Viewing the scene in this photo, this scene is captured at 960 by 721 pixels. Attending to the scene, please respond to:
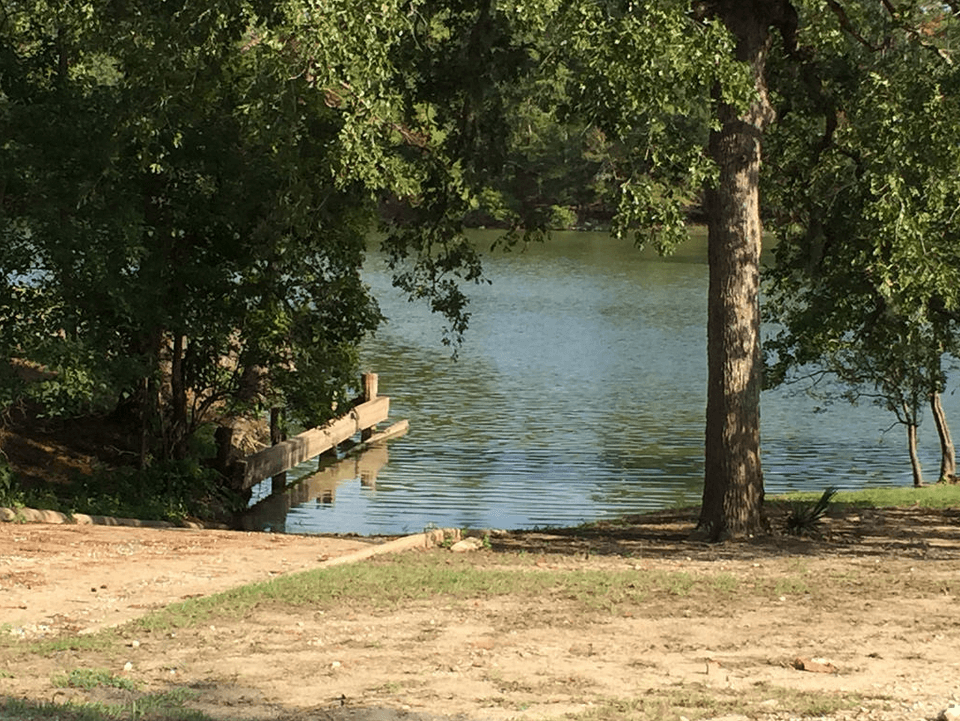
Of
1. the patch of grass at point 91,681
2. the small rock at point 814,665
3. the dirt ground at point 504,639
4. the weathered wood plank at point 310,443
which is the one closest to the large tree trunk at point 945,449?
the weathered wood plank at point 310,443

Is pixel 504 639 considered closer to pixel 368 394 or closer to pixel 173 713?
pixel 173 713

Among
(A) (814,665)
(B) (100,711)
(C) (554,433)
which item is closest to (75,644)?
(B) (100,711)

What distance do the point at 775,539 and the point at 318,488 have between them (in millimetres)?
13725

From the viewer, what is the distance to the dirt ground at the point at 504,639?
795 centimetres

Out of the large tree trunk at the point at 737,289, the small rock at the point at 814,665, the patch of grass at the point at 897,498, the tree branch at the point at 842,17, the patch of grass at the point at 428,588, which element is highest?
the tree branch at the point at 842,17

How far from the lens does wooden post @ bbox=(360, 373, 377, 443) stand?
31.5 m

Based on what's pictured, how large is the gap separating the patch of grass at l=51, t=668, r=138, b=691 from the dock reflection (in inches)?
568

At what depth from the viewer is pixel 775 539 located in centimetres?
1541

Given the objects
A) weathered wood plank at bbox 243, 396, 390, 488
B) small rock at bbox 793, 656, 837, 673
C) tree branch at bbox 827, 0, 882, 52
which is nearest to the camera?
small rock at bbox 793, 656, 837, 673

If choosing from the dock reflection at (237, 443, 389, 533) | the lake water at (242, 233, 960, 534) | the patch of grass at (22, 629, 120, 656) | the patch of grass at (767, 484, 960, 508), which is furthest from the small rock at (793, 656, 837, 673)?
the dock reflection at (237, 443, 389, 533)

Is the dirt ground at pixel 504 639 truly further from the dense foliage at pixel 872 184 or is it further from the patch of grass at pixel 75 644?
the dense foliage at pixel 872 184

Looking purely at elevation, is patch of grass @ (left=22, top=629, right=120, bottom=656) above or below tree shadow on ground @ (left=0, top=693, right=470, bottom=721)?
below

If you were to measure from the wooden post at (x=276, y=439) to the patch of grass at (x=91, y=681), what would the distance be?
57.0 ft

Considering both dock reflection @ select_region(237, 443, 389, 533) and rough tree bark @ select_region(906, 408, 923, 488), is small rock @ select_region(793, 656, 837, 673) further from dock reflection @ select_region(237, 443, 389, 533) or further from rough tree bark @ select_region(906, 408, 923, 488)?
rough tree bark @ select_region(906, 408, 923, 488)
